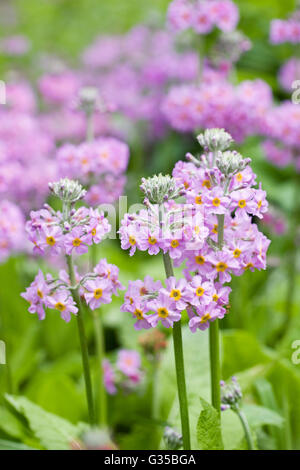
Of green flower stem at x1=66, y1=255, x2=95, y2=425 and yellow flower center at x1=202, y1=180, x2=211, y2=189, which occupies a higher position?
yellow flower center at x1=202, y1=180, x2=211, y2=189

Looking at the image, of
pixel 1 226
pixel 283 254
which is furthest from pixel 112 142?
pixel 283 254

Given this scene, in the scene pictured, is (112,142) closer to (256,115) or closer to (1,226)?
(1,226)

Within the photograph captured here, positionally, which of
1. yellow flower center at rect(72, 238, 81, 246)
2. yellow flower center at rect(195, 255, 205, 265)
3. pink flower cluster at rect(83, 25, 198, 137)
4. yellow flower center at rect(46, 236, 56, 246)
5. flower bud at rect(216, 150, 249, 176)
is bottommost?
yellow flower center at rect(195, 255, 205, 265)

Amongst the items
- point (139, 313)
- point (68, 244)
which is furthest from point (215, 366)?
point (68, 244)

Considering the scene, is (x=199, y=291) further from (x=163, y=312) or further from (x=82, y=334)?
(x=82, y=334)

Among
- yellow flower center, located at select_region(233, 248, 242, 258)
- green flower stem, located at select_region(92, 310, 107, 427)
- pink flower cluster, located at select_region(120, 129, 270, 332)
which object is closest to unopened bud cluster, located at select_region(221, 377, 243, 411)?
pink flower cluster, located at select_region(120, 129, 270, 332)

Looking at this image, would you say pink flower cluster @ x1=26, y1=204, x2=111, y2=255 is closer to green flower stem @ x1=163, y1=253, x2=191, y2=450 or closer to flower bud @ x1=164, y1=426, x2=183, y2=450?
green flower stem @ x1=163, y1=253, x2=191, y2=450
